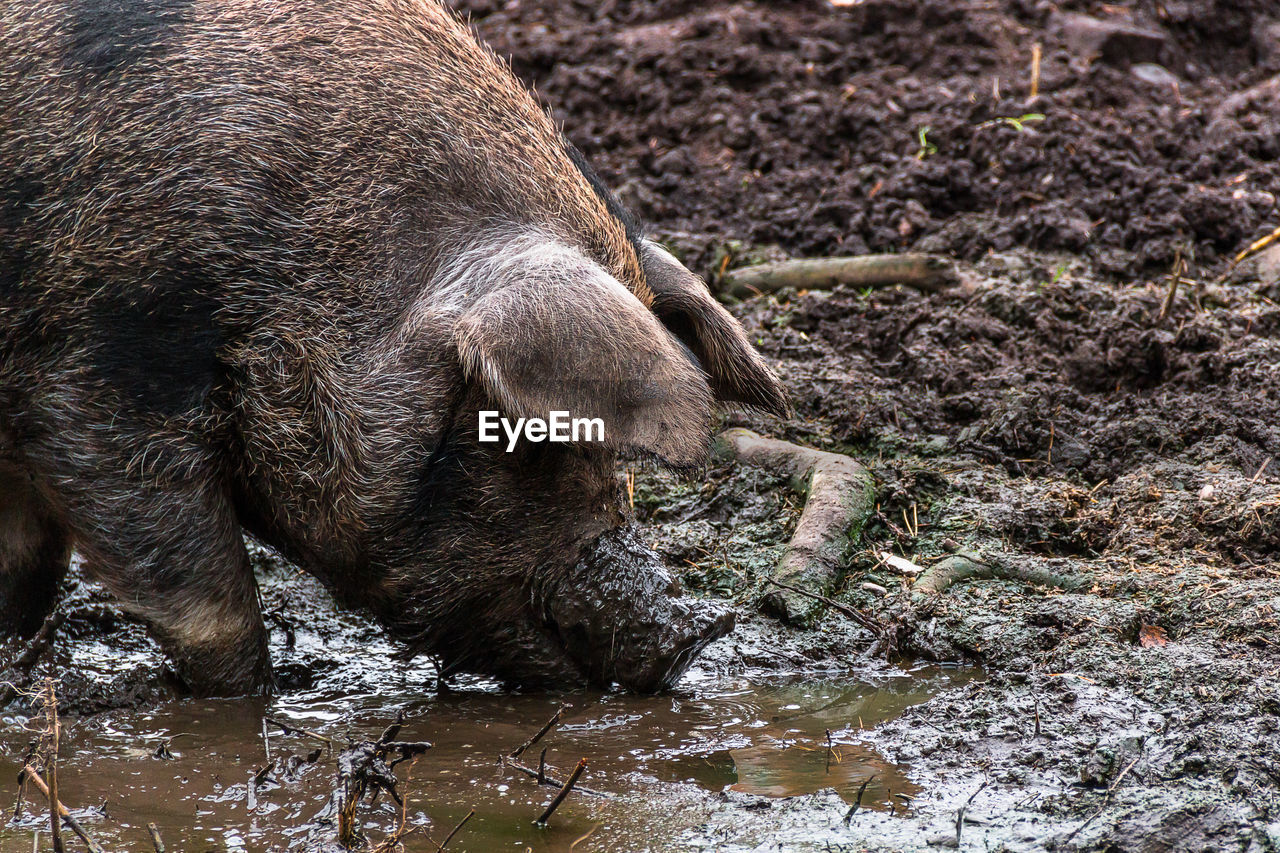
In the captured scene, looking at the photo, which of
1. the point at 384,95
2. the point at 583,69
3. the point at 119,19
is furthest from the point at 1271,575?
the point at 583,69

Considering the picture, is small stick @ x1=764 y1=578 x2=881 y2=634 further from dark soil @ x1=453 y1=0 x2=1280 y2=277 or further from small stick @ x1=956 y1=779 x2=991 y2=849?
dark soil @ x1=453 y1=0 x2=1280 y2=277

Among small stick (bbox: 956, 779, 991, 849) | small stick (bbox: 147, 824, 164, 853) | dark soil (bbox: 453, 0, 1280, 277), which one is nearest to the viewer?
small stick (bbox: 147, 824, 164, 853)

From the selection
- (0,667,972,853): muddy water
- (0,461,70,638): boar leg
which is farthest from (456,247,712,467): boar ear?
(0,461,70,638): boar leg

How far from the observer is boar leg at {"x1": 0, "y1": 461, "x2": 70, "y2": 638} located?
527cm

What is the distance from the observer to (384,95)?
4797mm

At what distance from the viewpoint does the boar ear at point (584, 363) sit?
421cm

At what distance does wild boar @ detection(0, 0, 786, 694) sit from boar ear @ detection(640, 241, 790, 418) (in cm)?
18

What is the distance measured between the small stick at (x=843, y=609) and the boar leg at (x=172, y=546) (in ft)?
5.88

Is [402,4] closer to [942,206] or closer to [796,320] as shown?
[796,320]

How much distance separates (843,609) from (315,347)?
76.7 inches

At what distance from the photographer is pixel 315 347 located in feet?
14.9

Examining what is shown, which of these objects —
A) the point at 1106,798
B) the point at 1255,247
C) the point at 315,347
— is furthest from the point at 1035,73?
the point at 1106,798

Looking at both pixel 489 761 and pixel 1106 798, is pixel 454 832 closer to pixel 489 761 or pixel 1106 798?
pixel 489 761

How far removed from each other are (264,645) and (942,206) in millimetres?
4567
